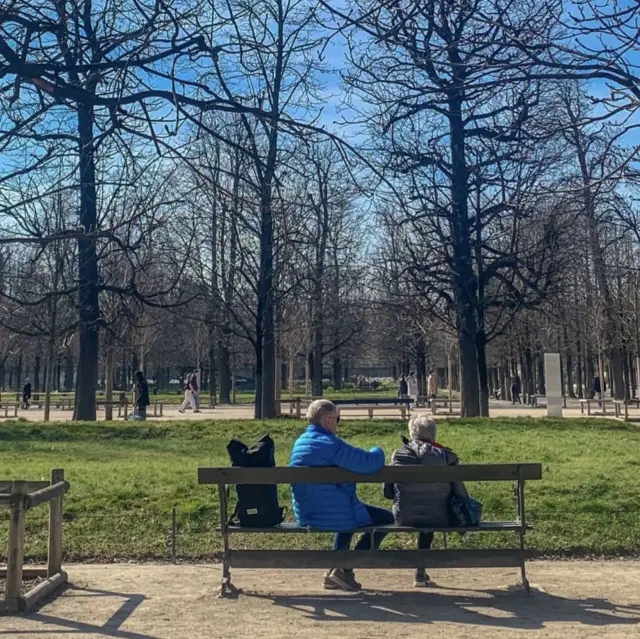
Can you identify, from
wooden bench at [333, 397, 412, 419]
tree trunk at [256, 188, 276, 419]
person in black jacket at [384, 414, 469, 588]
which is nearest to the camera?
person in black jacket at [384, 414, 469, 588]

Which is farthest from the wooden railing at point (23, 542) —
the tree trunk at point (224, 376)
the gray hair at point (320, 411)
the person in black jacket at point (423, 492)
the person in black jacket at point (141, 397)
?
the tree trunk at point (224, 376)

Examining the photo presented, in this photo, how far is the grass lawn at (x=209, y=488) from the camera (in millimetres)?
7879

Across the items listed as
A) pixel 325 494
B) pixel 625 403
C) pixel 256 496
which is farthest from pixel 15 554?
pixel 625 403

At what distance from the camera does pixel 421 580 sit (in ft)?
21.1

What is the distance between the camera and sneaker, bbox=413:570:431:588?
6398 mm

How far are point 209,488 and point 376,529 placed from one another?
420 cm

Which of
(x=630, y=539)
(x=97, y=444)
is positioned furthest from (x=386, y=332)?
(x=630, y=539)

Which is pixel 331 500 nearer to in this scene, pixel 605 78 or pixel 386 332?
pixel 605 78

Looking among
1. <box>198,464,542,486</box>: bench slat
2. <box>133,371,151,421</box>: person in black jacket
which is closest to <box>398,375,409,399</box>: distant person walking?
<box>133,371,151,421</box>: person in black jacket

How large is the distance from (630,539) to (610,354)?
35.8 metres

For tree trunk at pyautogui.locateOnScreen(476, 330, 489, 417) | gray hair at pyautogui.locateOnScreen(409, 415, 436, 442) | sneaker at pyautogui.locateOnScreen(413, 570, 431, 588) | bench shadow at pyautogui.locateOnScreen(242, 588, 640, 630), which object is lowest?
bench shadow at pyautogui.locateOnScreen(242, 588, 640, 630)

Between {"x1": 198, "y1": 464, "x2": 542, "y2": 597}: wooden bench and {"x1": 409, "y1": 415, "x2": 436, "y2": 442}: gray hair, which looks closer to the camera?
{"x1": 198, "y1": 464, "x2": 542, "y2": 597}: wooden bench

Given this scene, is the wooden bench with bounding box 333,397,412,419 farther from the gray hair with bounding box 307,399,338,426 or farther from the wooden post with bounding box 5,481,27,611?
the wooden post with bounding box 5,481,27,611

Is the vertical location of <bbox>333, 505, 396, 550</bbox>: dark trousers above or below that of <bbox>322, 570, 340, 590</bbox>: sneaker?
above
